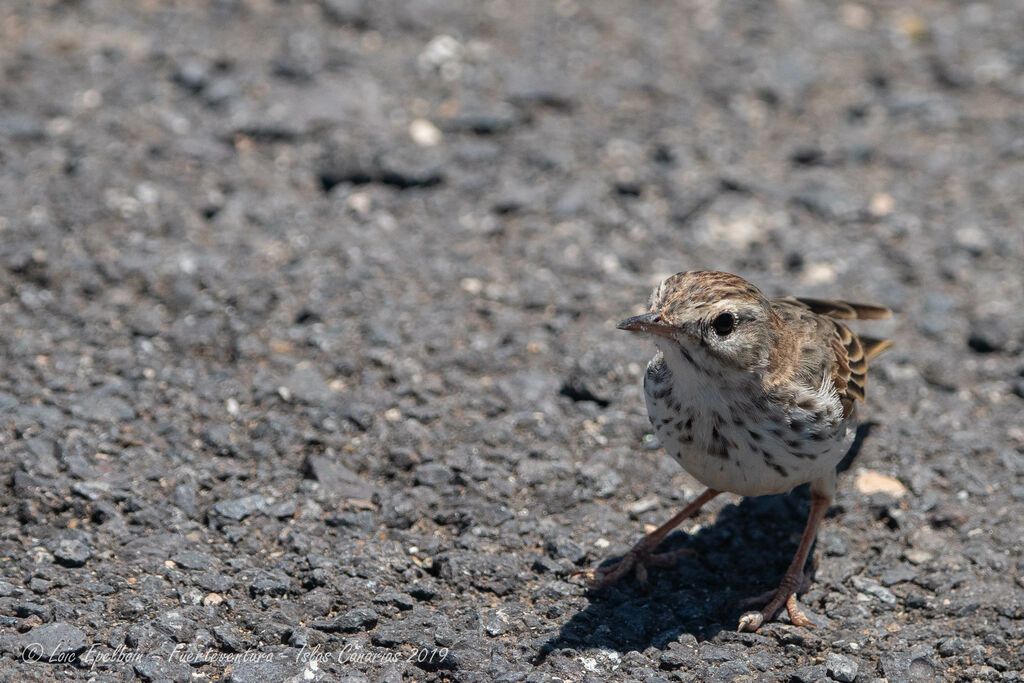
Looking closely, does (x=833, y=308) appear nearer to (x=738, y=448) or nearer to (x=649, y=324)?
(x=738, y=448)

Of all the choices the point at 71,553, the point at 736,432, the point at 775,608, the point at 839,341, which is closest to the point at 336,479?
the point at 71,553

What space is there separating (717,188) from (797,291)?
116cm

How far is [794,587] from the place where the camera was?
17.2 ft

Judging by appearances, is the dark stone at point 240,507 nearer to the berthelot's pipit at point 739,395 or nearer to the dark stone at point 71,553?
the dark stone at point 71,553

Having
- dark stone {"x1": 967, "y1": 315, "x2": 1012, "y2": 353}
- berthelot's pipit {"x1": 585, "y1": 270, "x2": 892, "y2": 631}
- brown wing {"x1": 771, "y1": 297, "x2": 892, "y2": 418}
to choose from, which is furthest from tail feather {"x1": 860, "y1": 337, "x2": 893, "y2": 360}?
berthelot's pipit {"x1": 585, "y1": 270, "x2": 892, "y2": 631}

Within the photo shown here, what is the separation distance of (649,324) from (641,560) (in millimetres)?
1350

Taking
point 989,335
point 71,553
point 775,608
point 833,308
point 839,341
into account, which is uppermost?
point 839,341

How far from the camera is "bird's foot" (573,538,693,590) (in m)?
5.30

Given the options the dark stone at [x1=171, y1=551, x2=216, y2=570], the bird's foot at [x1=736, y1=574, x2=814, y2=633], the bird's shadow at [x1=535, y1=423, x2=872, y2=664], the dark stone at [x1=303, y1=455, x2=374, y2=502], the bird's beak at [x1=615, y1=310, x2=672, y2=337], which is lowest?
the dark stone at [x1=171, y1=551, x2=216, y2=570]

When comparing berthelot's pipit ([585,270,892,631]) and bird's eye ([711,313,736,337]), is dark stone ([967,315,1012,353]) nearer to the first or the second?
berthelot's pipit ([585,270,892,631])

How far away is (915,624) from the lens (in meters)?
5.10

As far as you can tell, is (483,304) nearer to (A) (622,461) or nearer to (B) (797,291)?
(A) (622,461)

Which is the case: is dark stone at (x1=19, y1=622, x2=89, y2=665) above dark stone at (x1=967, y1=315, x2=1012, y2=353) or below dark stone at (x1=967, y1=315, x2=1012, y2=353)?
below

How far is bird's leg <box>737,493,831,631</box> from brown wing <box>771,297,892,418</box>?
540mm
